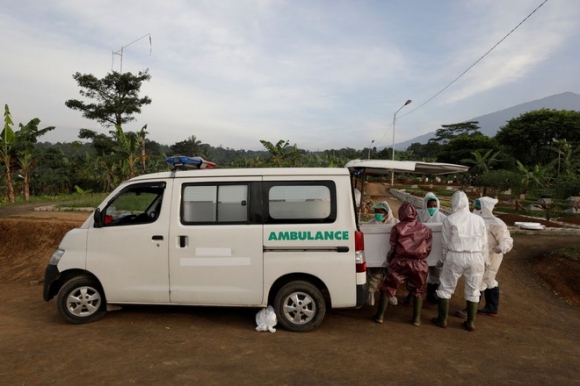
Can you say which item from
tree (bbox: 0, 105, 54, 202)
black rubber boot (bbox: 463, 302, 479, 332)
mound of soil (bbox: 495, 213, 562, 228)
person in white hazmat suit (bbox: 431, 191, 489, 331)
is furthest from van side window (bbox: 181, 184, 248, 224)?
tree (bbox: 0, 105, 54, 202)

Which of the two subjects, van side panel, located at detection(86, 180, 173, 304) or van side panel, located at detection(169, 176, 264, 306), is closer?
van side panel, located at detection(169, 176, 264, 306)

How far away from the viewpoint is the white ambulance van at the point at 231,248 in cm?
464

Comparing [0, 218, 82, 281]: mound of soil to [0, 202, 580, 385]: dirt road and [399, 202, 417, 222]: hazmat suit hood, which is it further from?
[399, 202, 417, 222]: hazmat suit hood

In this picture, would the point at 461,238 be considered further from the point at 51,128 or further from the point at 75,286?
the point at 51,128

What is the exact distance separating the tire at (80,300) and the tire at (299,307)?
2565 mm

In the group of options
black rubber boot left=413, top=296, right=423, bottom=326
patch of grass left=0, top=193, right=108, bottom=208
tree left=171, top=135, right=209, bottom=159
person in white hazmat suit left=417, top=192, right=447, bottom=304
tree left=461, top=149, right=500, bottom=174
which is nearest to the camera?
black rubber boot left=413, top=296, right=423, bottom=326

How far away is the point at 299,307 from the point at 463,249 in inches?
92.4

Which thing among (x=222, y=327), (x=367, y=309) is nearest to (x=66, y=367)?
(x=222, y=327)

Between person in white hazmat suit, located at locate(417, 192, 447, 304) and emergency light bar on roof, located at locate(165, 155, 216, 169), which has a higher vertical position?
emergency light bar on roof, located at locate(165, 155, 216, 169)

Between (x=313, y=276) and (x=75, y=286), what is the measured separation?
332cm

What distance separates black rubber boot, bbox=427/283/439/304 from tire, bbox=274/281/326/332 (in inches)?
92.2

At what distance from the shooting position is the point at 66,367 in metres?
3.88

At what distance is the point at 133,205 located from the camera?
17.7ft

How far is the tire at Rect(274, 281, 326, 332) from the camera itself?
4.71m
